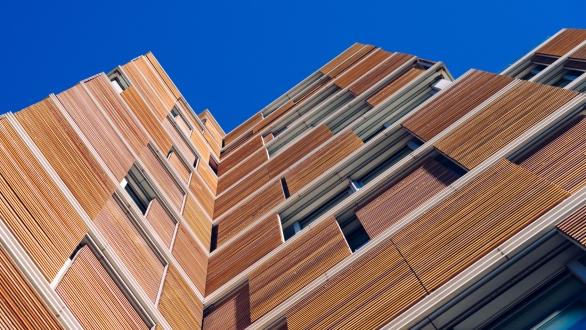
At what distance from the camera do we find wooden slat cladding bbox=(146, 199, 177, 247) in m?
11.1

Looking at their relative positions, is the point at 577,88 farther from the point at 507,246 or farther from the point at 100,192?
the point at 100,192

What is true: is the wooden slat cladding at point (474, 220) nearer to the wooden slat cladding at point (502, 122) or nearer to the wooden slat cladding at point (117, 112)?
the wooden slat cladding at point (502, 122)

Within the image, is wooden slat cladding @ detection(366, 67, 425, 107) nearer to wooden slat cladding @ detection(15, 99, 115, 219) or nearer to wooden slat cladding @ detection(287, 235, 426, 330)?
wooden slat cladding @ detection(287, 235, 426, 330)

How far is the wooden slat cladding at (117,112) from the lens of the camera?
11906mm

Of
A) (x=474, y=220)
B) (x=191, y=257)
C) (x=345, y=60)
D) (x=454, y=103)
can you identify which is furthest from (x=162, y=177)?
(x=345, y=60)

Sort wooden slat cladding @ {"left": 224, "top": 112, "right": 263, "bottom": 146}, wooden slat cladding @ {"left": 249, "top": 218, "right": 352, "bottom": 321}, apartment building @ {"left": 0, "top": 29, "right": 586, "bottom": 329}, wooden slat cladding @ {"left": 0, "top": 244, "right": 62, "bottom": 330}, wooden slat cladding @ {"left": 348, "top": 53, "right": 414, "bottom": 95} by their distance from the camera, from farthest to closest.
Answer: wooden slat cladding @ {"left": 224, "top": 112, "right": 263, "bottom": 146}, wooden slat cladding @ {"left": 348, "top": 53, "right": 414, "bottom": 95}, wooden slat cladding @ {"left": 249, "top": 218, "right": 352, "bottom": 321}, apartment building @ {"left": 0, "top": 29, "right": 586, "bottom": 329}, wooden slat cladding @ {"left": 0, "top": 244, "right": 62, "bottom": 330}

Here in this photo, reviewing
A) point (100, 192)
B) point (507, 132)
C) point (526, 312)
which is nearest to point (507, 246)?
point (526, 312)

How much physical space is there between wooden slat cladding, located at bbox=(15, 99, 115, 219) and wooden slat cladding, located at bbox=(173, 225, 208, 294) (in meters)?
2.27

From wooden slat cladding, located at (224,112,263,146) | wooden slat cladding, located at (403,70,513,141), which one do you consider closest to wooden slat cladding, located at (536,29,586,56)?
wooden slat cladding, located at (403,70,513,141)

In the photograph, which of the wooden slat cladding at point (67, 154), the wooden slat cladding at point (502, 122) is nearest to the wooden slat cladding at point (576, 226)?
the wooden slat cladding at point (502, 122)

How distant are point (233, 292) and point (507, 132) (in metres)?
5.39

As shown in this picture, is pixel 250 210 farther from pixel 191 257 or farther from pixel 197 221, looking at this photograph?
pixel 191 257

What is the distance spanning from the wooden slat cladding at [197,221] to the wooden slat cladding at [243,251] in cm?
79

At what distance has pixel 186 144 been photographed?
1855 centimetres
